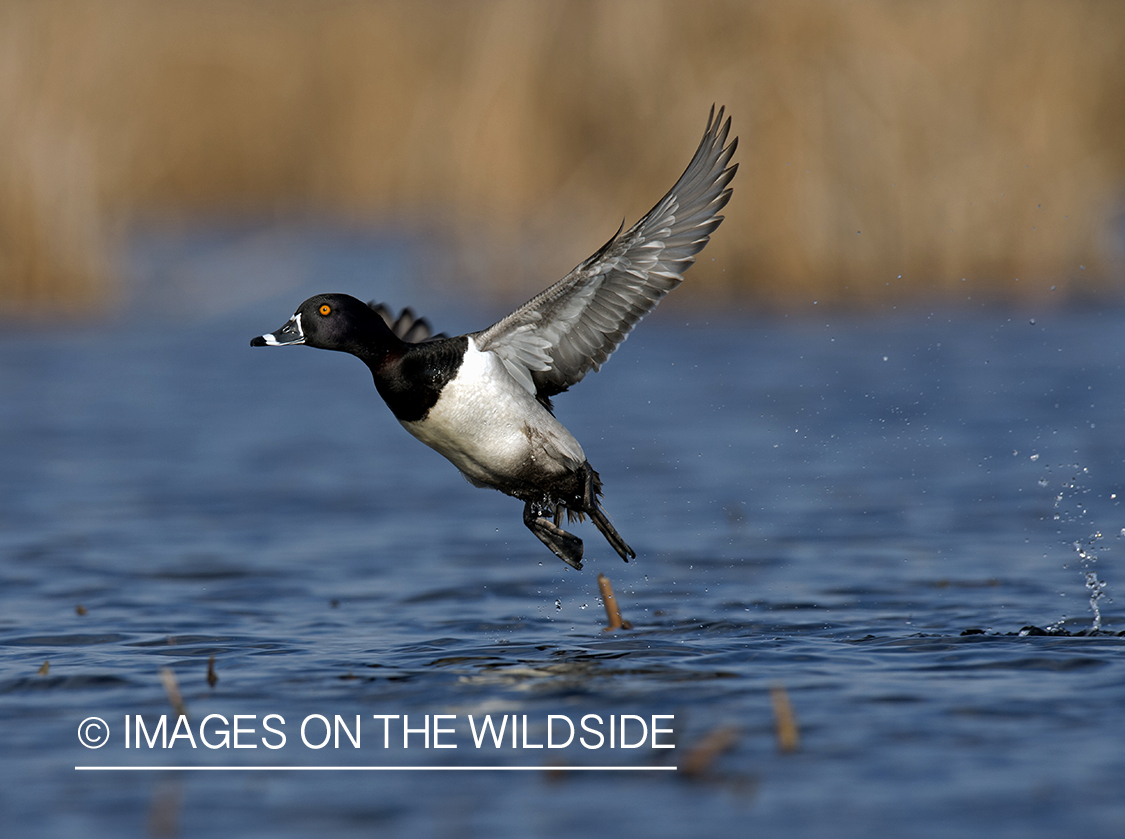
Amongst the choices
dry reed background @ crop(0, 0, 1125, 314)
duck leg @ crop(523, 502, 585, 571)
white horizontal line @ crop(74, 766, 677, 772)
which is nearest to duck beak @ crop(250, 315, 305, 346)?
duck leg @ crop(523, 502, 585, 571)

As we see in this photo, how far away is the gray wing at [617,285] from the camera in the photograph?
674 centimetres

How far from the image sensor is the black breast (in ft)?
22.1

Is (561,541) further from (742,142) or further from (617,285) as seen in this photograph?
(742,142)

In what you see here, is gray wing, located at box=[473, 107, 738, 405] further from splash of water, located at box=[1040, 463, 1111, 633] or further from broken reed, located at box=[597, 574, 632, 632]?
splash of water, located at box=[1040, 463, 1111, 633]

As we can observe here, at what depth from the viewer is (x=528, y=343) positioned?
7.08 meters

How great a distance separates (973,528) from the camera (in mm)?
9852

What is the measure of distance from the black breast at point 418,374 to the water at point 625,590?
110cm

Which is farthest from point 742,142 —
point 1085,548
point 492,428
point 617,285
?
point 492,428

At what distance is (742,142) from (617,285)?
906 centimetres

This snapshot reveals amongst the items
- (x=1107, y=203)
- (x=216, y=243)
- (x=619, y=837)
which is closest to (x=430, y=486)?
(x=619, y=837)

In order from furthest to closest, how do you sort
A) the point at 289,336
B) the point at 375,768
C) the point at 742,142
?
the point at 742,142
the point at 289,336
the point at 375,768

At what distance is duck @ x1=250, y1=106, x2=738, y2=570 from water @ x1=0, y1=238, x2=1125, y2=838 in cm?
90

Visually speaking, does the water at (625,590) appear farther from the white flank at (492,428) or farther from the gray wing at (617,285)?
the gray wing at (617,285)

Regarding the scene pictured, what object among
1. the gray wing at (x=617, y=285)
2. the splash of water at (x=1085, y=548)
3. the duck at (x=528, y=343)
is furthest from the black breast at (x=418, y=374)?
the splash of water at (x=1085, y=548)
